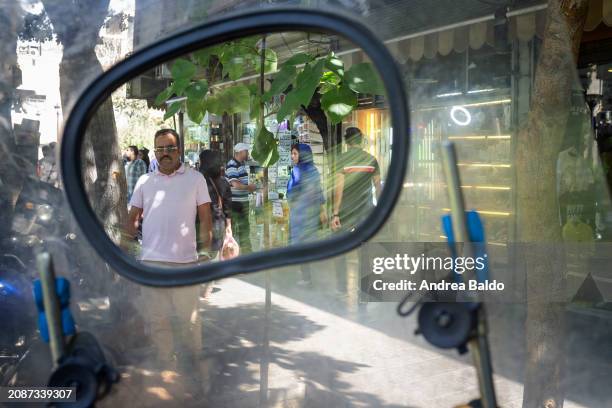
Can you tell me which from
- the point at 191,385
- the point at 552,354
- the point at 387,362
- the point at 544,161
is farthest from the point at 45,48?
the point at 552,354

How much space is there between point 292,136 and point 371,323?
654 millimetres

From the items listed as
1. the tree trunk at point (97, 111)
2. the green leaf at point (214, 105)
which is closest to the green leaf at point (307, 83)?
the green leaf at point (214, 105)

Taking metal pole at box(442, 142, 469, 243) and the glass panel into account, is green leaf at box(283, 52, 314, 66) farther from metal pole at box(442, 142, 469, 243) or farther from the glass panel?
metal pole at box(442, 142, 469, 243)

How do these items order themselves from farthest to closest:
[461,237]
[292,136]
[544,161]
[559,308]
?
[559,308] → [544,161] → [292,136] → [461,237]

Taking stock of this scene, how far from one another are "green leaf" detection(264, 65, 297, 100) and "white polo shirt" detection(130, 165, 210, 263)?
37 cm

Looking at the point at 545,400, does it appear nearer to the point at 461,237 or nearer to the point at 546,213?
the point at 546,213

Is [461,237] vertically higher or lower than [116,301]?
higher

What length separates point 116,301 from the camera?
1.67 meters

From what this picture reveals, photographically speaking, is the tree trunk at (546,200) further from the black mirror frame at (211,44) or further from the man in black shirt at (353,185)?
the black mirror frame at (211,44)

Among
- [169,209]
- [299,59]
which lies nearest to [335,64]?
[299,59]

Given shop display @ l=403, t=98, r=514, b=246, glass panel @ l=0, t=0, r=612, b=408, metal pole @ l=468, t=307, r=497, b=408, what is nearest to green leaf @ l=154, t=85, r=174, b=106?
glass panel @ l=0, t=0, r=612, b=408

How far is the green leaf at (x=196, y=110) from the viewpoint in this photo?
1.57 meters

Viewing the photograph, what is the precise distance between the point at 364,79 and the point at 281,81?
47 cm

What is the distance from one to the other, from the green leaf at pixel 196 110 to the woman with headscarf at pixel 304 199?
0.28 metres
